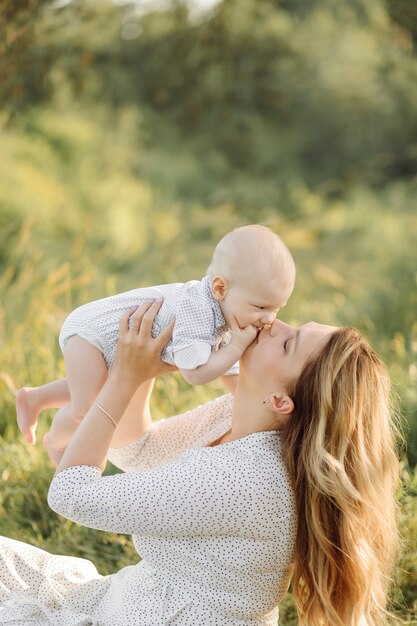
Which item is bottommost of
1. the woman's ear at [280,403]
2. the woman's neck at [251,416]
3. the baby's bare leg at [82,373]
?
the woman's neck at [251,416]

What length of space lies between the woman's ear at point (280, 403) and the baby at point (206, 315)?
0.49 ft

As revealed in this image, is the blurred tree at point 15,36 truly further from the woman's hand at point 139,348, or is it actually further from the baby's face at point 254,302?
the baby's face at point 254,302

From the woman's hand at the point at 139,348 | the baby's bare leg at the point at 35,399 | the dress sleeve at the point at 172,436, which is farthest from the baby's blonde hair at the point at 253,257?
the baby's bare leg at the point at 35,399

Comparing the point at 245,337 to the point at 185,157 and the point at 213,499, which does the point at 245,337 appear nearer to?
the point at 213,499

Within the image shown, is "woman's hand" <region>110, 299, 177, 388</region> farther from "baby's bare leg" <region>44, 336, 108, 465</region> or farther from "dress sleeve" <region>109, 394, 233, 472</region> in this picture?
"dress sleeve" <region>109, 394, 233, 472</region>

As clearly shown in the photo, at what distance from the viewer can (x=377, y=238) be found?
14.3 metres

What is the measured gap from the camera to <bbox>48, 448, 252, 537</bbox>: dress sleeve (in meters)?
2.34

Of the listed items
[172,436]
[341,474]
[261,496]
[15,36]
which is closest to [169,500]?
[261,496]

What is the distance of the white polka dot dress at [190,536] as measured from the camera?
7.70 feet

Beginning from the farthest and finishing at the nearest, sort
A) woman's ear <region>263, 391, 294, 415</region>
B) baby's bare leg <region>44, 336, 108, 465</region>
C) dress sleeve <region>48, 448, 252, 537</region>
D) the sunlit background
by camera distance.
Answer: the sunlit background
baby's bare leg <region>44, 336, 108, 465</region>
woman's ear <region>263, 391, 294, 415</region>
dress sleeve <region>48, 448, 252, 537</region>

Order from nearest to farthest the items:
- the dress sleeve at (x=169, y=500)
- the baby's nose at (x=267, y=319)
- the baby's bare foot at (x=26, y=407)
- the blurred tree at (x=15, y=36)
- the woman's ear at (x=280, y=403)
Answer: the dress sleeve at (x=169, y=500) → the woman's ear at (x=280, y=403) → the baby's nose at (x=267, y=319) → the baby's bare foot at (x=26, y=407) → the blurred tree at (x=15, y=36)

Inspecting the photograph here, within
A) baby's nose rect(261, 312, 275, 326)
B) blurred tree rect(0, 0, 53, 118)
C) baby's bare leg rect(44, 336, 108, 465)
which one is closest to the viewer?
baby's nose rect(261, 312, 275, 326)

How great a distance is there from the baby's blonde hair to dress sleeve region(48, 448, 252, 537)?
0.56 meters

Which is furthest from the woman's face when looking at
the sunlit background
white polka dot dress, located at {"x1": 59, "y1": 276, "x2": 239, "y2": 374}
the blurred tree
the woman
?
the blurred tree
